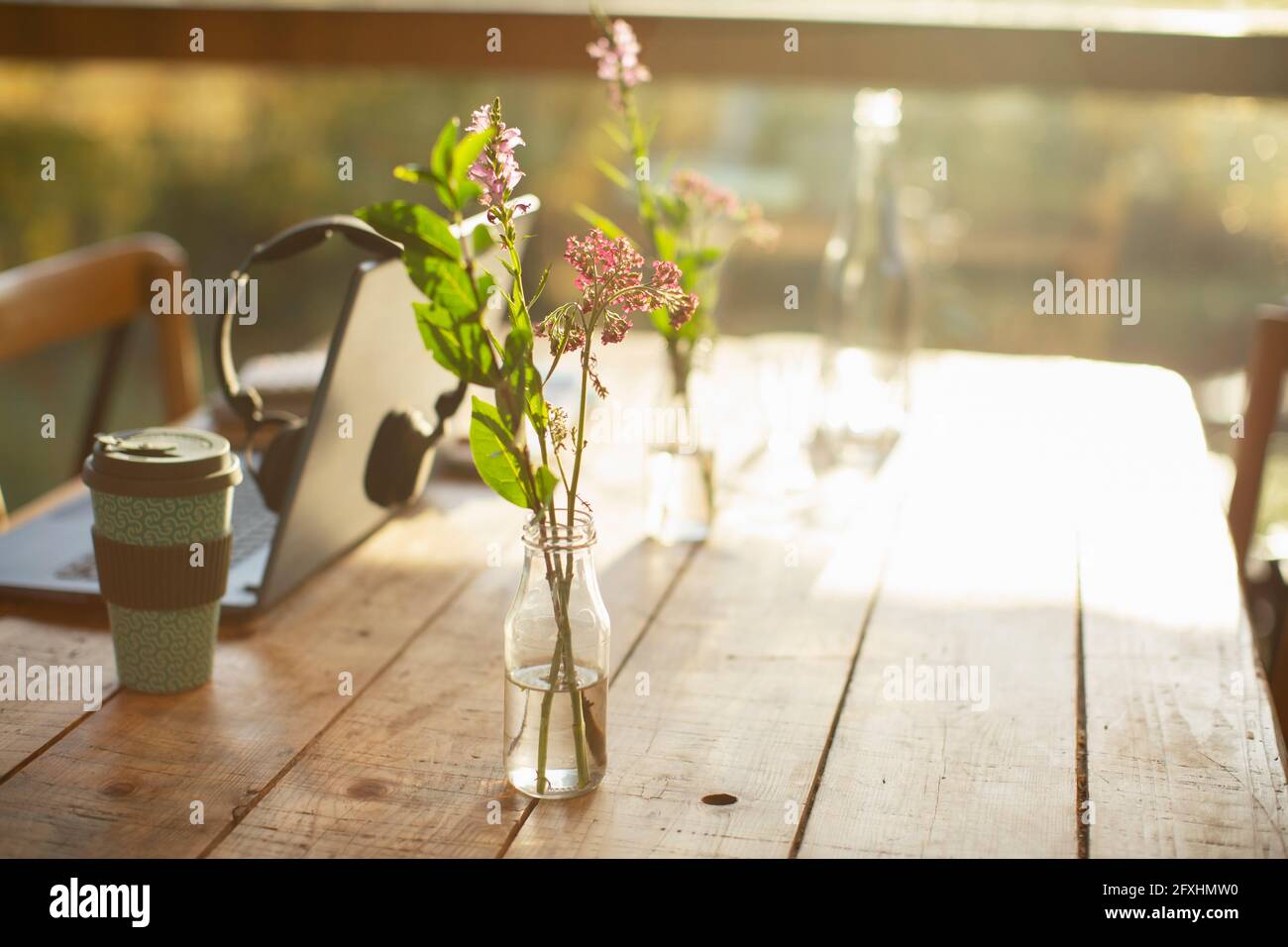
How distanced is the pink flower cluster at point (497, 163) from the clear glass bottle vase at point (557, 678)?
0.66 feet

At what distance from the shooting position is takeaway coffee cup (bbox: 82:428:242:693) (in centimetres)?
94

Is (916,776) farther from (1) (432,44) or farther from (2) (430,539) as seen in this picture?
(1) (432,44)

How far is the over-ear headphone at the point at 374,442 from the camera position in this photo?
1100 millimetres

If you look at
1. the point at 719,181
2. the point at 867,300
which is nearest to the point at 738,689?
the point at 867,300

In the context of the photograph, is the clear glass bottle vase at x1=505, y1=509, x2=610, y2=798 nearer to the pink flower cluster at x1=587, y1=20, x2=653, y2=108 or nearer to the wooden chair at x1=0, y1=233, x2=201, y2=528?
the pink flower cluster at x1=587, y1=20, x2=653, y2=108

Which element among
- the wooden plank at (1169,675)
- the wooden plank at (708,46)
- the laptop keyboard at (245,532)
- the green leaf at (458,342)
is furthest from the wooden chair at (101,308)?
the wooden plank at (1169,675)

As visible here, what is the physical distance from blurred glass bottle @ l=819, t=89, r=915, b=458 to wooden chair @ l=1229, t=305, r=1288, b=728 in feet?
1.93

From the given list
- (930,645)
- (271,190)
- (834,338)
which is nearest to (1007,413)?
(834,338)

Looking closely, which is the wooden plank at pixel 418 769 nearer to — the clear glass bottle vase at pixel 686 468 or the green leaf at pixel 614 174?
the clear glass bottle vase at pixel 686 468

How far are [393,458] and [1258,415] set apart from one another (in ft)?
4.53

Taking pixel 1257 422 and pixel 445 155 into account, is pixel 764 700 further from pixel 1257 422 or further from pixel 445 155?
pixel 1257 422

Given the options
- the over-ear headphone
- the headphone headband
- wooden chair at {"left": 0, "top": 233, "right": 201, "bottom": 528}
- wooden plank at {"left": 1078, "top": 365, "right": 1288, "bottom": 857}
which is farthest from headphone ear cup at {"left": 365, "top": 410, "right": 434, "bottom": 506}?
wooden chair at {"left": 0, "top": 233, "right": 201, "bottom": 528}

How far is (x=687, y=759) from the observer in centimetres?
90

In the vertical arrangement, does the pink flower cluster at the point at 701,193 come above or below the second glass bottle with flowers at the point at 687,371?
above
